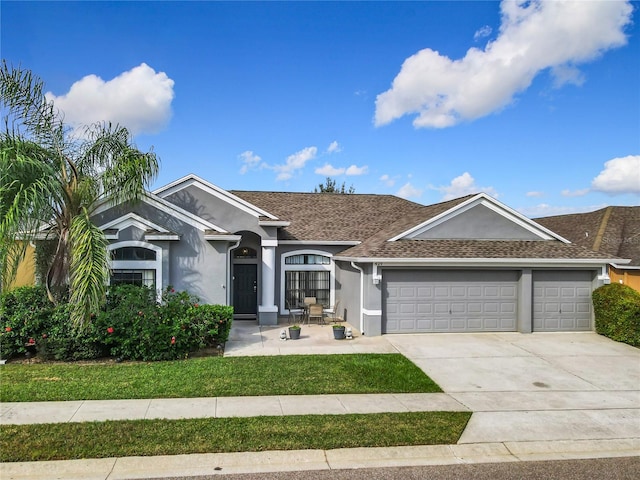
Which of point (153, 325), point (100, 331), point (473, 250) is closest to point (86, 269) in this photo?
point (100, 331)

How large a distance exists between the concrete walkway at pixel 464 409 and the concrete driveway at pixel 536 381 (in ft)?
Result: 0.09

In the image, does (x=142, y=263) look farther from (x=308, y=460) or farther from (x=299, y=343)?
(x=308, y=460)

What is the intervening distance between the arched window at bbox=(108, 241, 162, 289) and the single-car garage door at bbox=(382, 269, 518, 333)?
24.8 ft

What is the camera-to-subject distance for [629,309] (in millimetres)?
14086

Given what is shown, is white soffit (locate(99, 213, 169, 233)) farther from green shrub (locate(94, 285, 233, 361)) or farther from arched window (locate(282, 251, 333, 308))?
arched window (locate(282, 251, 333, 308))

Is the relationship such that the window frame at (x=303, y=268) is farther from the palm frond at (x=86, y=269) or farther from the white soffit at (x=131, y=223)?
the palm frond at (x=86, y=269)

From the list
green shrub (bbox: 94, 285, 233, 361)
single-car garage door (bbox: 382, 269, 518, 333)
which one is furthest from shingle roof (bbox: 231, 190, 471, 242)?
green shrub (bbox: 94, 285, 233, 361)

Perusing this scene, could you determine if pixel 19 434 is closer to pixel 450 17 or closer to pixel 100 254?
pixel 100 254

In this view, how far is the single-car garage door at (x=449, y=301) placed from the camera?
1510cm

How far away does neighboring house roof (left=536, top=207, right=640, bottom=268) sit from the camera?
20734 mm

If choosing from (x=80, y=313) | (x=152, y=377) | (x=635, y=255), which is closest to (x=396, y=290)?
(x=152, y=377)

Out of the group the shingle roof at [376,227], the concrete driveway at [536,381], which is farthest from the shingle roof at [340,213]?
the concrete driveway at [536,381]

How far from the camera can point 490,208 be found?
16500 millimetres

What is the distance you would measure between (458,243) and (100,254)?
11.7 meters
